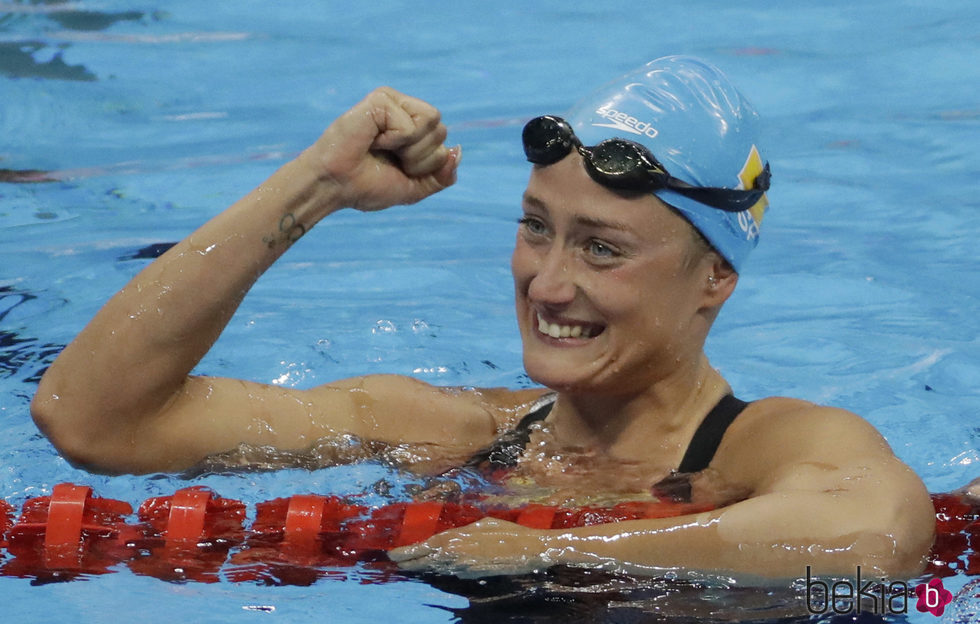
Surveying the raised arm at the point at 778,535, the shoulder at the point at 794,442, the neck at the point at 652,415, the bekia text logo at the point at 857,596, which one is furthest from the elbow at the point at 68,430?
the bekia text logo at the point at 857,596

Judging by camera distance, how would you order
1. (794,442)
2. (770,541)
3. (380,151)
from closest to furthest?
(770,541) < (794,442) < (380,151)

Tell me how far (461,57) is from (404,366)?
444 centimetres

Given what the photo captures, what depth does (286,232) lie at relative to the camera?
3.43 meters

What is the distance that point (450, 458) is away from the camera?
3834 mm

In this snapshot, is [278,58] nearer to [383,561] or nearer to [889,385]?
[889,385]

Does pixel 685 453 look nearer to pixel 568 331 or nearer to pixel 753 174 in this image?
pixel 568 331

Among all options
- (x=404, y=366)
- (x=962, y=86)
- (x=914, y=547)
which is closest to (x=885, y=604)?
(x=914, y=547)

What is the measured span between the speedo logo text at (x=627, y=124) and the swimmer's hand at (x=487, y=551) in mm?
1040

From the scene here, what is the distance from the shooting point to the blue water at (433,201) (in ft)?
16.2

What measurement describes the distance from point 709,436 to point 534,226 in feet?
2.34

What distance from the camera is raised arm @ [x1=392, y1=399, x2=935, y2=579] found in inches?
114

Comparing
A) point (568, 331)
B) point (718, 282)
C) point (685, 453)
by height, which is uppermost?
point (718, 282)

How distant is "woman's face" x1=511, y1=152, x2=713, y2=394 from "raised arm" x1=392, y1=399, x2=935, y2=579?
49 cm

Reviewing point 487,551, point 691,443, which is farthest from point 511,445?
point 487,551
